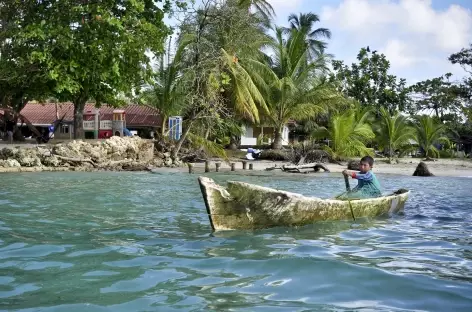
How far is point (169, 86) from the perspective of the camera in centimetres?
2320

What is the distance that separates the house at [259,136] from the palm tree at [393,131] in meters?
7.96

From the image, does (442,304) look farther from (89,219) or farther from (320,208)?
(89,219)

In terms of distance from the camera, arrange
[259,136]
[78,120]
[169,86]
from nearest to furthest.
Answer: [169,86], [78,120], [259,136]

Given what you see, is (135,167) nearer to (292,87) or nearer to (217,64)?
(217,64)

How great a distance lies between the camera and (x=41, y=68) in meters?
14.5

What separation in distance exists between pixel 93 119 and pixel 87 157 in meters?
12.9

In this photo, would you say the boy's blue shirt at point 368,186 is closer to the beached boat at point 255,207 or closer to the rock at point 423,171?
the beached boat at point 255,207

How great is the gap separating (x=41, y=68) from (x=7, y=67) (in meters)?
1.08

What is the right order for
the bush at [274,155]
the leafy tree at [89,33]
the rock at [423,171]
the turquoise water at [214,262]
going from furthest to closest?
the bush at [274,155]
the rock at [423,171]
the leafy tree at [89,33]
the turquoise water at [214,262]

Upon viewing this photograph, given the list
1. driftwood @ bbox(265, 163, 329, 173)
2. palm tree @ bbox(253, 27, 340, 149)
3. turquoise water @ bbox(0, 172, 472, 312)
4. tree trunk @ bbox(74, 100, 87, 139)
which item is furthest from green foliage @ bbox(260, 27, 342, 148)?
turquoise water @ bbox(0, 172, 472, 312)

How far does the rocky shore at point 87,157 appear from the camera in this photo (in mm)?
18625

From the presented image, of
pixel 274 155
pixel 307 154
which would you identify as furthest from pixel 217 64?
pixel 274 155

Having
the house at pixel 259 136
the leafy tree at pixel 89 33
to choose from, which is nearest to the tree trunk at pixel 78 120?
the leafy tree at pixel 89 33

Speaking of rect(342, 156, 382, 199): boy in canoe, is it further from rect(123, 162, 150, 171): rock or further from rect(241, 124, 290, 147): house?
rect(241, 124, 290, 147): house
